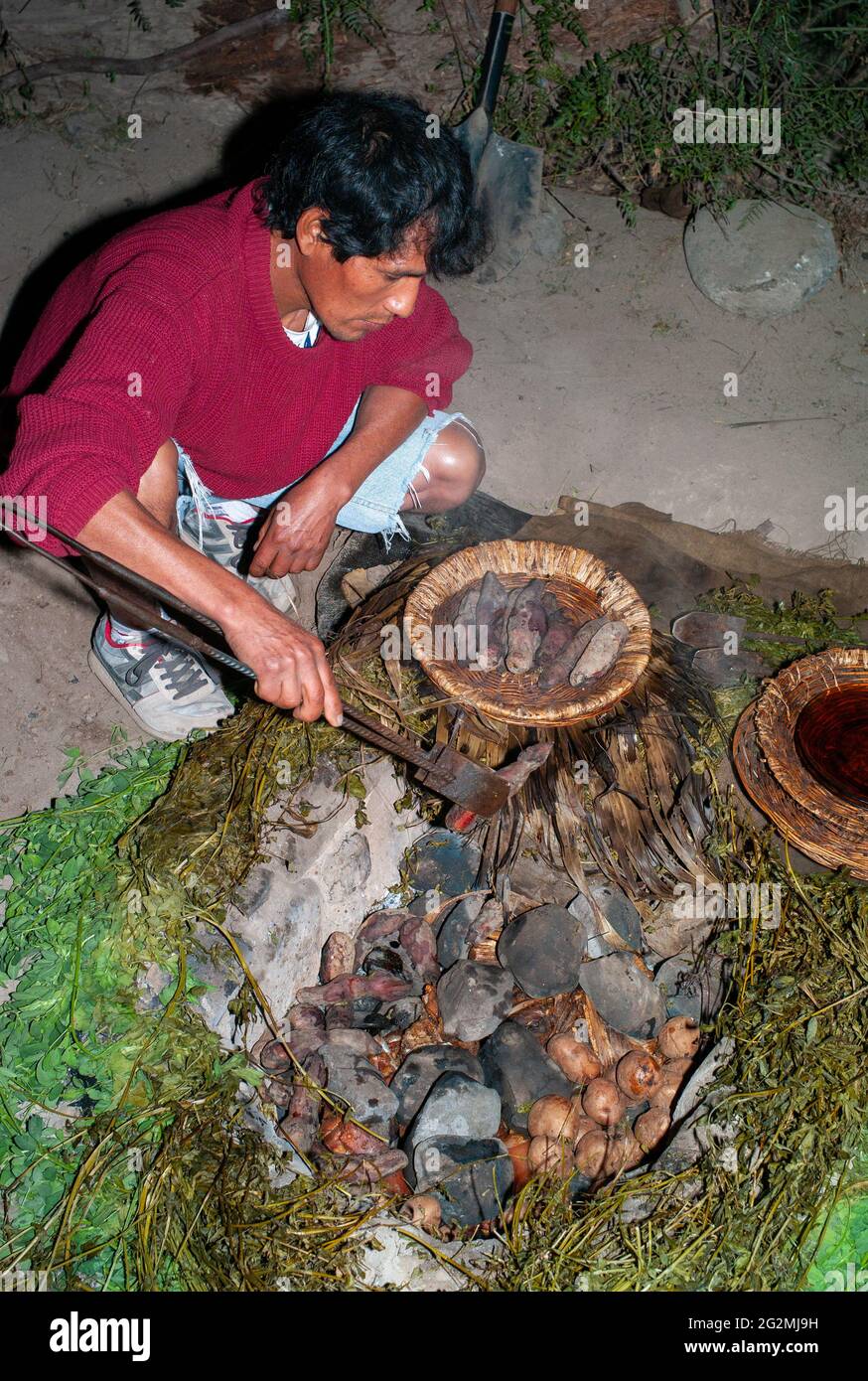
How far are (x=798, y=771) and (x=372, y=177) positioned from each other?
6.26ft

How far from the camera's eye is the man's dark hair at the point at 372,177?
7.03 feet

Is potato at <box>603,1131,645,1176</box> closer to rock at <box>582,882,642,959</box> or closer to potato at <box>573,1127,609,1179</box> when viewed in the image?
potato at <box>573,1127,609,1179</box>

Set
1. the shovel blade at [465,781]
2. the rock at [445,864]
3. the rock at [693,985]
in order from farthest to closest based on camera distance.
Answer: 1. the rock at [445,864]
2. the rock at [693,985]
3. the shovel blade at [465,781]

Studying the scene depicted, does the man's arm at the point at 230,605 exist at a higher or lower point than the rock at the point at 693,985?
higher

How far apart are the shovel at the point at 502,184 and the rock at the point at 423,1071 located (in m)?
3.81

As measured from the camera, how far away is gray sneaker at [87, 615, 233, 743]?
3258 mm

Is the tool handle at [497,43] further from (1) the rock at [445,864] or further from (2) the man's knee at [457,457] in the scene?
(1) the rock at [445,864]

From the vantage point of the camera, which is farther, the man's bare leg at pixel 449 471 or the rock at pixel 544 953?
the man's bare leg at pixel 449 471

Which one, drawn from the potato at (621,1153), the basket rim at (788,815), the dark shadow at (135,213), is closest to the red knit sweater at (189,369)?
the dark shadow at (135,213)

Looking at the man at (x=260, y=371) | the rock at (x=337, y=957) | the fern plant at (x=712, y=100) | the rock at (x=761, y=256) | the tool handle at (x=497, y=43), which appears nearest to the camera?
the man at (x=260, y=371)

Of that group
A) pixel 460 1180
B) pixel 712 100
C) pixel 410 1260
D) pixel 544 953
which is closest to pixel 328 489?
pixel 544 953

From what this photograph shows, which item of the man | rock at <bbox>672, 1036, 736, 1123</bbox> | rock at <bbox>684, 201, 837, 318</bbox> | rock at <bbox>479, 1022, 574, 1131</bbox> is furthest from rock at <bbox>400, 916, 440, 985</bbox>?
rock at <bbox>684, 201, 837, 318</bbox>
